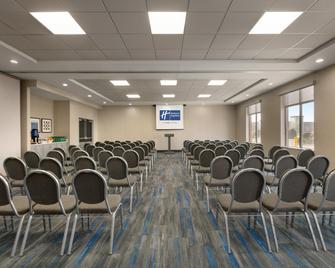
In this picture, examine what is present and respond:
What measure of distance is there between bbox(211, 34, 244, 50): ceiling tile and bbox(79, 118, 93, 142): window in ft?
34.8

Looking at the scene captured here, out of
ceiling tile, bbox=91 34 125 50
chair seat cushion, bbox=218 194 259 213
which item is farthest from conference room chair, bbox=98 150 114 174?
chair seat cushion, bbox=218 194 259 213

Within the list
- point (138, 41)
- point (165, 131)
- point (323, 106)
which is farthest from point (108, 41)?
point (165, 131)

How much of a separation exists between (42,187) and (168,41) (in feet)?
12.7

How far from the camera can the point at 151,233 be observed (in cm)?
336

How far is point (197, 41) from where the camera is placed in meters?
5.27

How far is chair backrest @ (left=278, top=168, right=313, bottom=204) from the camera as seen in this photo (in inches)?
109

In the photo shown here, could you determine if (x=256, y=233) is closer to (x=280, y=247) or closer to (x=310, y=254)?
(x=280, y=247)

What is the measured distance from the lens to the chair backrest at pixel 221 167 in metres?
4.28

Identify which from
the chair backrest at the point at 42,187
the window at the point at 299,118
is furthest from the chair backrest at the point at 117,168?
the window at the point at 299,118

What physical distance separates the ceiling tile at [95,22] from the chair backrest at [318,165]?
14.0 ft

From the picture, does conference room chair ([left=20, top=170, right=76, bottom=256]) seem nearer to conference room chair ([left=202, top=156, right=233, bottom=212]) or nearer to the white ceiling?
conference room chair ([left=202, top=156, right=233, bottom=212])

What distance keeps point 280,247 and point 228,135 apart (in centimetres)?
1430

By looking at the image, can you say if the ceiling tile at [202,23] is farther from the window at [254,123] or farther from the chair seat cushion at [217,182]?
the window at [254,123]

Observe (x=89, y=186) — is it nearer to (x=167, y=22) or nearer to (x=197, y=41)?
(x=167, y=22)
